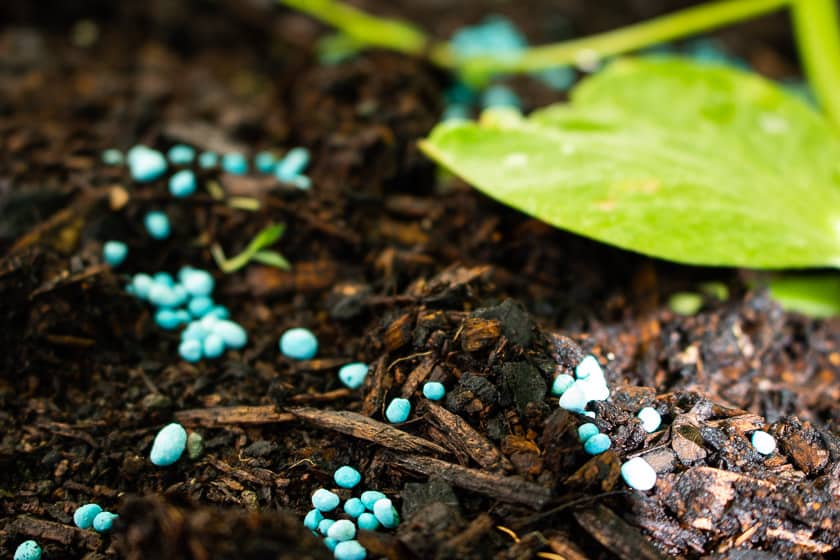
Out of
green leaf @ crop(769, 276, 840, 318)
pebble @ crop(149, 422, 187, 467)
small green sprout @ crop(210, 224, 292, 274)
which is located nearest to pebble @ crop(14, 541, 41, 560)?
pebble @ crop(149, 422, 187, 467)

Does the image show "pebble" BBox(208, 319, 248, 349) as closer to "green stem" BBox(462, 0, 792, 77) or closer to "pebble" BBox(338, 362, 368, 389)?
"pebble" BBox(338, 362, 368, 389)

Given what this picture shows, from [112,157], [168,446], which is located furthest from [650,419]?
[112,157]

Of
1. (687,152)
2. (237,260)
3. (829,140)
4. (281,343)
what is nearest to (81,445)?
(281,343)

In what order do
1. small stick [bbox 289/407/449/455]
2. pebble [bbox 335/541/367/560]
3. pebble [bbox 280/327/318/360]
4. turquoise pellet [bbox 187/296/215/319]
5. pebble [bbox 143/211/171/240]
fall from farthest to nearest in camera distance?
pebble [bbox 143/211/171/240] → turquoise pellet [bbox 187/296/215/319] → pebble [bbox 280/327/318/360] → small stick [bbox 289/407/449/455] → pebble [bbox 335/541/367/560]

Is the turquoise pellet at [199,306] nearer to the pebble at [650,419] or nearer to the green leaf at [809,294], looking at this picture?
the pebble at [650,419]

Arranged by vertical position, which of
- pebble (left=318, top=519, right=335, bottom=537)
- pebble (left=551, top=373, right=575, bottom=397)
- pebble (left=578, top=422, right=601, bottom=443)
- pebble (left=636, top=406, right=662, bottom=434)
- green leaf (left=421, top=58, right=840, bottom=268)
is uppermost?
green leaf (left=421, top=58, right=840, bottom=268)

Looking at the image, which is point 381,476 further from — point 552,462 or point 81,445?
point 81,445

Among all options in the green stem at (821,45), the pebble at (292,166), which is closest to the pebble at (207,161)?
the pebble at (292,166)
